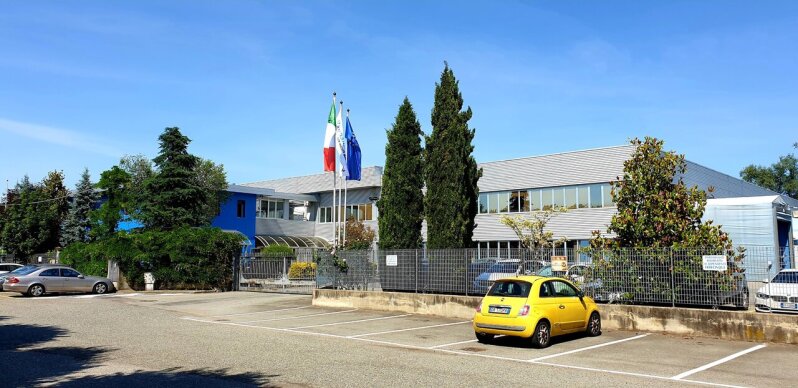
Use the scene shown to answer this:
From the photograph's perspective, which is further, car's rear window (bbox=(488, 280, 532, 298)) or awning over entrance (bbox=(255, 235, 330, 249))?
awning over entrance (bbox=(255, 235, 330, 249))

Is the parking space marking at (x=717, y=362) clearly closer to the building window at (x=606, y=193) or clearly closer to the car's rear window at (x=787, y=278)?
the car's rear window at (x=787, y=278)

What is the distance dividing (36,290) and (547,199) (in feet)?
101

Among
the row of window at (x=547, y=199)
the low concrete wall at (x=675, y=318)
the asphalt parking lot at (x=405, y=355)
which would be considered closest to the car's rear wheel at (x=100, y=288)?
the asphalt parking lot at (x=405, y=355)

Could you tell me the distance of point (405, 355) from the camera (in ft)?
38.3

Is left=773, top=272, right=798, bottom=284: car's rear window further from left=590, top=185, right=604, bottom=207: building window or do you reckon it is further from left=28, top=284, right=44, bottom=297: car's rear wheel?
left=28, top=284, right=44, bottom=297: car's rear wheel

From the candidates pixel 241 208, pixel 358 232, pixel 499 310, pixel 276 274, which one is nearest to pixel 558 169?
pixel 358 232

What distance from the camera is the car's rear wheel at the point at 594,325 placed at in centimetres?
1448

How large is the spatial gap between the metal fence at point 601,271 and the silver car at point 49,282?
1334 cm

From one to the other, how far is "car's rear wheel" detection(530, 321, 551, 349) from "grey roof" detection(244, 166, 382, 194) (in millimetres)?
39598

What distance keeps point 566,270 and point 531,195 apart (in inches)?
1035

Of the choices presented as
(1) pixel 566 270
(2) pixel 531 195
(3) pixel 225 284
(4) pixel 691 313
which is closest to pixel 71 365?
(1) pixel 566 270

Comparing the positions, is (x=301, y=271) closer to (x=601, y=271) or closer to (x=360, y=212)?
(x=601, y=271)

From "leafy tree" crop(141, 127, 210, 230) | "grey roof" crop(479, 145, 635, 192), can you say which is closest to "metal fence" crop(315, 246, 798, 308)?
"leafy tree" crop(141, 127, 210, 230)

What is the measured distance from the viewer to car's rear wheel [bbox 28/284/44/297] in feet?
86.4
